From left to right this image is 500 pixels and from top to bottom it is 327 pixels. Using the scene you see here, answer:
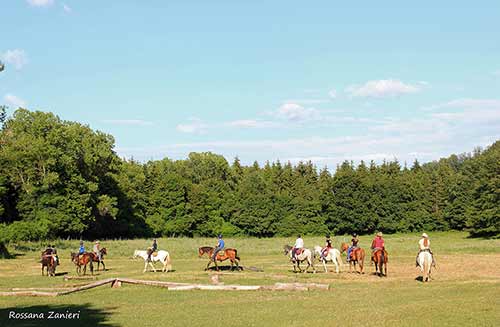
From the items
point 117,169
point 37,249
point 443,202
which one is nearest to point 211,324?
point 37,249

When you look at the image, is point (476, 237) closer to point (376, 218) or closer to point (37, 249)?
point (376, 218)

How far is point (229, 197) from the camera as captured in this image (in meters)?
98.2

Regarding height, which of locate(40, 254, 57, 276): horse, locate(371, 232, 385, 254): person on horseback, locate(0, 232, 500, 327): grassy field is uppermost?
locate(371, 232, 385, 254): person on horseback

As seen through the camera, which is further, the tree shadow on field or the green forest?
the green forest

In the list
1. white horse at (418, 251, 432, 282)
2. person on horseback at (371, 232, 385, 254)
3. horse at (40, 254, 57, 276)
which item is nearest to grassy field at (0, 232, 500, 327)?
white horse at (418, 251, 432, 282)

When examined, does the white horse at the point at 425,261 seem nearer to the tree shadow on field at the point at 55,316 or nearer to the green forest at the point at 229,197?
the tree shadow on field at the point at 55,316

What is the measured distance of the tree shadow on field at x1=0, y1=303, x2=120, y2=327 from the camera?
1654 cm

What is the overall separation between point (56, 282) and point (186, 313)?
12.9 metres

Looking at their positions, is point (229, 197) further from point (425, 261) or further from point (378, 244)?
point (425, 261)

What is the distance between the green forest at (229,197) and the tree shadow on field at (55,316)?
5006 centimetres

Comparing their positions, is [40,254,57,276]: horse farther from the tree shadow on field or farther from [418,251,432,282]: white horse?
[418,251,432,282]: white horse

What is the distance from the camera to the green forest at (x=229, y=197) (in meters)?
69.3

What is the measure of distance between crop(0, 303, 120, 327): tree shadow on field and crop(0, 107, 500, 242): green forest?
50.1 meters

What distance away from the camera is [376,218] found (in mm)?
94188
